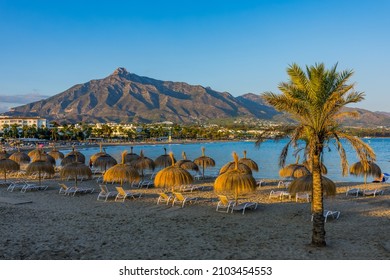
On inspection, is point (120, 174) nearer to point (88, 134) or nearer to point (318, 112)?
point (318, 112)

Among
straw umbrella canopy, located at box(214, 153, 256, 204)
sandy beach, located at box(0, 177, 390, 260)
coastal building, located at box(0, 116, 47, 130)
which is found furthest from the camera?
coastal building, located at box(0, 116, 47, 130)

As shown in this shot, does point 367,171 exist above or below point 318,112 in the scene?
below

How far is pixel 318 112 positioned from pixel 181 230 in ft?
15.5

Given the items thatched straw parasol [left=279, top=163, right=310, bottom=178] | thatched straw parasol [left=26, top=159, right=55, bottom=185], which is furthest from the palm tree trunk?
thatched straw parasol [left=26, top=159, right=55, bottom=185]

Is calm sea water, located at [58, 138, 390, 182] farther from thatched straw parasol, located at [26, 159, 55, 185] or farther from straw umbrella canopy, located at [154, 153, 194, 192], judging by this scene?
thatched straw parasol, located at [26, 159, 55, 185]

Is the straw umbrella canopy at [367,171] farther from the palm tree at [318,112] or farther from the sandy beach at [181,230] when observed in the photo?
the palm tree at [318,112]

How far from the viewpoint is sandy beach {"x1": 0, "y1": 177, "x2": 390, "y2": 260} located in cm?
783

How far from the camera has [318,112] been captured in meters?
8.28

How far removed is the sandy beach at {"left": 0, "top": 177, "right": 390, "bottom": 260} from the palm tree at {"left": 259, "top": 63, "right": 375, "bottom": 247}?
1141mm

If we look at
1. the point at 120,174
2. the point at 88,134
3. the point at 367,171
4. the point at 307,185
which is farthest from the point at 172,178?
the point at 88,134

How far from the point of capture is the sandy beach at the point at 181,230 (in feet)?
25.7

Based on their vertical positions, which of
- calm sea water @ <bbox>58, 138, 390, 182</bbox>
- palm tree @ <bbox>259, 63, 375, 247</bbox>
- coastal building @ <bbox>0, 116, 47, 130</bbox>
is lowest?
calm sea water @ <bbox>58, 138, 390, 182</bbox>
